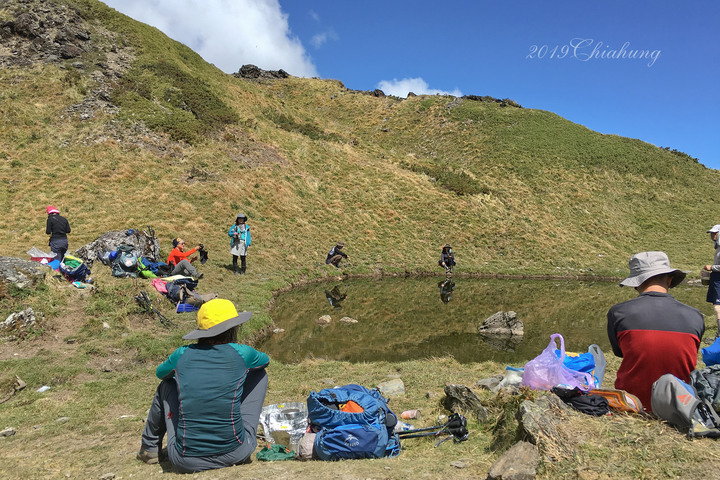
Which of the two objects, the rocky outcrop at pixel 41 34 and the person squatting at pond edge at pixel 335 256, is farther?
the rocky outcrop at pixel 41 34

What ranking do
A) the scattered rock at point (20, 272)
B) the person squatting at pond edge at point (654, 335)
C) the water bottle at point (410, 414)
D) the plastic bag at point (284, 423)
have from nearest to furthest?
the person squatting at pond edge at point (654, 335) → the plastic bag at point (284, 423) → the water bottle at point (410, 414) → the scattered rock at point (20, 272)

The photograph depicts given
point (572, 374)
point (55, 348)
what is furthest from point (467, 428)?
point (55, 348)

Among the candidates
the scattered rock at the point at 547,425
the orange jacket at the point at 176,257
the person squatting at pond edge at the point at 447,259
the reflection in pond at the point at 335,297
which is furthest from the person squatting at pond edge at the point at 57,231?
the person squatting at pond edge at the point at 447,259

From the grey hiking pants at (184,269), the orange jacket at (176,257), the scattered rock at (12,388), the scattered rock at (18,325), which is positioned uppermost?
the orange jacket at (176,257)

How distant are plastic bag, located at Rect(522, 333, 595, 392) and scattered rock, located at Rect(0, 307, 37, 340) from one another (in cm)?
1166

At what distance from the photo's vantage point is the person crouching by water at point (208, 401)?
14.7ft

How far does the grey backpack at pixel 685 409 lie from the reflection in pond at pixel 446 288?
1483cm

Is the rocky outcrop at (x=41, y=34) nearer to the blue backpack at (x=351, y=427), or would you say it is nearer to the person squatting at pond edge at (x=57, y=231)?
the person squatting at pond edge at (x=57, y=231)

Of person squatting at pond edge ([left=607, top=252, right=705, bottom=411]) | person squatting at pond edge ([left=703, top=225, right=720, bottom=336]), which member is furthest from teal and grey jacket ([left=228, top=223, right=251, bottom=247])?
person squatting at pond edge ([left=703, top=225, right=720, bottom=336])

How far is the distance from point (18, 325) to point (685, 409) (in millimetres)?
13245

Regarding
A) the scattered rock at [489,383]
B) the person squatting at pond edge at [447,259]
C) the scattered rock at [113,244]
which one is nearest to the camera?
the scattered rock at [489,383]

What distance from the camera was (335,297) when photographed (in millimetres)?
18859

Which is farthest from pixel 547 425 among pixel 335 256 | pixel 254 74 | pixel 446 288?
pixel 254 74

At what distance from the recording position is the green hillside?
7.14 metres
